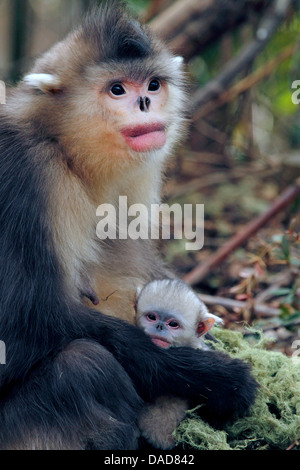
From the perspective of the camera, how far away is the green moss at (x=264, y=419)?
335cm

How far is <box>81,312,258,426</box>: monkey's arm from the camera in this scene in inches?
132

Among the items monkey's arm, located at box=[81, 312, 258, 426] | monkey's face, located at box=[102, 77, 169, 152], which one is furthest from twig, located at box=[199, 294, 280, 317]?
monkey's face, located at box=[102, 77, 169, 152]

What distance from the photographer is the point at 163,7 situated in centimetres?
833

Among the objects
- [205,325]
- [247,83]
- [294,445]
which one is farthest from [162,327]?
[247,83]

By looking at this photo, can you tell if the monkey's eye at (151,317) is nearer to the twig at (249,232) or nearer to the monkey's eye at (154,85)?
the monkey's eye at (154,85)

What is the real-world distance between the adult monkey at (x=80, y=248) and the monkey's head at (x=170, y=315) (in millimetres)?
224

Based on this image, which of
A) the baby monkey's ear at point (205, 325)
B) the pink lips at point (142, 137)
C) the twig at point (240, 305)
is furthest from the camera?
the twig at point (240, 305)

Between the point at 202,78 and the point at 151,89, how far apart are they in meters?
4.93

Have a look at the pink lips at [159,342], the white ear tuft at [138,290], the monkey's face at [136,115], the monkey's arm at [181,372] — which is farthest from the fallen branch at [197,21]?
the monkey's arm at [181,372]

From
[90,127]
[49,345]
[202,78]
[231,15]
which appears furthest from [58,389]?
[202,78]

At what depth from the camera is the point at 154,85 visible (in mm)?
3766

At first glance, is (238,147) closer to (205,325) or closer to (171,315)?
(205,325)
